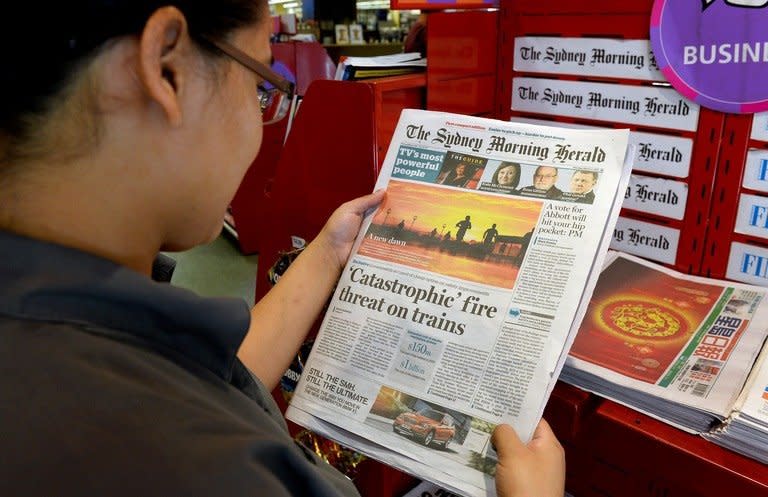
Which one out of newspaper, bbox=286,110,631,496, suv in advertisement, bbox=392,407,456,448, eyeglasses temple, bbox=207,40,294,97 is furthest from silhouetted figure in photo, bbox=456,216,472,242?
eyeglasses temple, bbox=207,40,294,97

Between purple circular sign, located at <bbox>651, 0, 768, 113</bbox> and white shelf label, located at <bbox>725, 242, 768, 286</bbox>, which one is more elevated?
purple circular sign, located at <bbox>651, 0, 768, 113</bbox>

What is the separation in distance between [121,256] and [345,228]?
517 millimetres

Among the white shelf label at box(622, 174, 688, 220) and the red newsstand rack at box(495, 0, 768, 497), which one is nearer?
the red newsstand rack at box(495, 0, 768, 497)

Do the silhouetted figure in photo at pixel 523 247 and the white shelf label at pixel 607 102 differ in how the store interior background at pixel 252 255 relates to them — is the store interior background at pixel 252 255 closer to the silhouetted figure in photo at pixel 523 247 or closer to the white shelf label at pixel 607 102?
the silhouetted figure in photo at pixel 523 247

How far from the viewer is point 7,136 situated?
455 millimetres

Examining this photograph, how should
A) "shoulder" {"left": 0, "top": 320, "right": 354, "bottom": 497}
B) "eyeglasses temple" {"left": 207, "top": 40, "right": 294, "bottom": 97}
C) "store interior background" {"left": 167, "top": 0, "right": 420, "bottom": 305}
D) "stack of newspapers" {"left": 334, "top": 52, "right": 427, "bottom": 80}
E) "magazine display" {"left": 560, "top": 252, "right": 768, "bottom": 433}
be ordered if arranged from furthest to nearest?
1. "store interior background" {"left": 167, "top": 0, "right": 420, "bottom": 305}
2. "stack of newspapers" {"left": 334, "top": 52, "right": 427, "bottom": 80}
3. "magazine display" {"left": 560, "top": 252, "right": 768, "bottom": 433}
4. "eyeglasses temple" {"left": 207, "top": 40, "right": 294, "bottom": 97}
5. "shoulder" {"left": 0, "top": 320, "right": 354, "bottom": 497}

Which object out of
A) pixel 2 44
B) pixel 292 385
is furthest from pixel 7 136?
pixel 292 385

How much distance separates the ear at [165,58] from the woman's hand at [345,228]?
53 centimetres

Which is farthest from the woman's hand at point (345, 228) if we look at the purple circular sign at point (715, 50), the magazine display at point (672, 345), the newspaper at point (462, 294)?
A: the purple circular sign at point (715, 50)

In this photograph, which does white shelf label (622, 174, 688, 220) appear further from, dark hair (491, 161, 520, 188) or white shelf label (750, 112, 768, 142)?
dark hair (491, 161, 520, 188)

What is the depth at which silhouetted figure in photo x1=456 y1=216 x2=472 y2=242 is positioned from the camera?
918 mm

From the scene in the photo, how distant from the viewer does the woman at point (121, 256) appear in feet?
1.28

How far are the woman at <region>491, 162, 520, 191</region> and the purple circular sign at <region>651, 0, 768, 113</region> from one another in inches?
12.3

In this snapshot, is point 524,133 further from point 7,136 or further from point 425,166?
point 7,136
